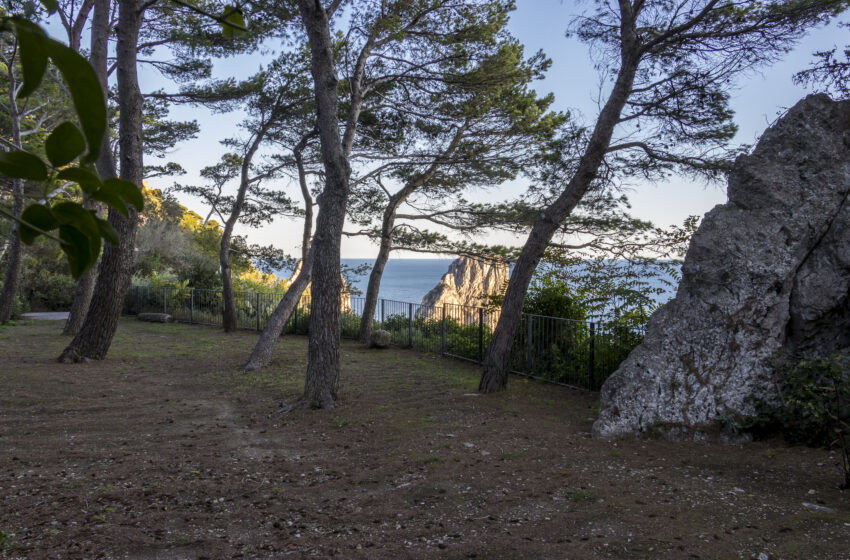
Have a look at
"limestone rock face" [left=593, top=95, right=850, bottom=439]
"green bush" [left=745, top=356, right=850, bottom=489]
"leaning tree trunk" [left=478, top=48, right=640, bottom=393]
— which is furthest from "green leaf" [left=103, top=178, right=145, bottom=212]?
"leaning tree trunk" [left=478, top=48, right=640, bottom=393]

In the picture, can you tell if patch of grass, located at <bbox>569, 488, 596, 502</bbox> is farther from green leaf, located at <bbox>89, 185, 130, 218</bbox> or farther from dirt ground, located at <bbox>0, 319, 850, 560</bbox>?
green leaf, located at <bbox>89, 185, 130, 218</bbox>

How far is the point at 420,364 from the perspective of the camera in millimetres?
10680

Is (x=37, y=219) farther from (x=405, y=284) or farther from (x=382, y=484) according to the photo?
(x=405, y=284)

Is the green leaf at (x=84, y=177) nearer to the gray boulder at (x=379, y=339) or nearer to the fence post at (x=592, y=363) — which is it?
the fence post at (x=592, y=363)


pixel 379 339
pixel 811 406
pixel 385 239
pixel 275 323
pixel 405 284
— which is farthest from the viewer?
pixel 405 284

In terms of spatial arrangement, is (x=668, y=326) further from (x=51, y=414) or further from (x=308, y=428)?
(x=51, y=414)

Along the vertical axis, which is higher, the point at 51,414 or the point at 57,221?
the point at 57,221

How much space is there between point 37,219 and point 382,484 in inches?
165

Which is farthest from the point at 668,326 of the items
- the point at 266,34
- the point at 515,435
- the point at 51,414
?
the point at 266,34

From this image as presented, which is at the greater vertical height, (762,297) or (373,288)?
(373,288)

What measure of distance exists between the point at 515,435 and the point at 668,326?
183cm

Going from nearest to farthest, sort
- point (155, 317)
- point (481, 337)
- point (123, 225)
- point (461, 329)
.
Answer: point (123, 225), point (481, 337), point (461, 329), point (155, 317)

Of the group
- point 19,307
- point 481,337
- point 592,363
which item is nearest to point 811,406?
point 592,363

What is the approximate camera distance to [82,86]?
28 cm
